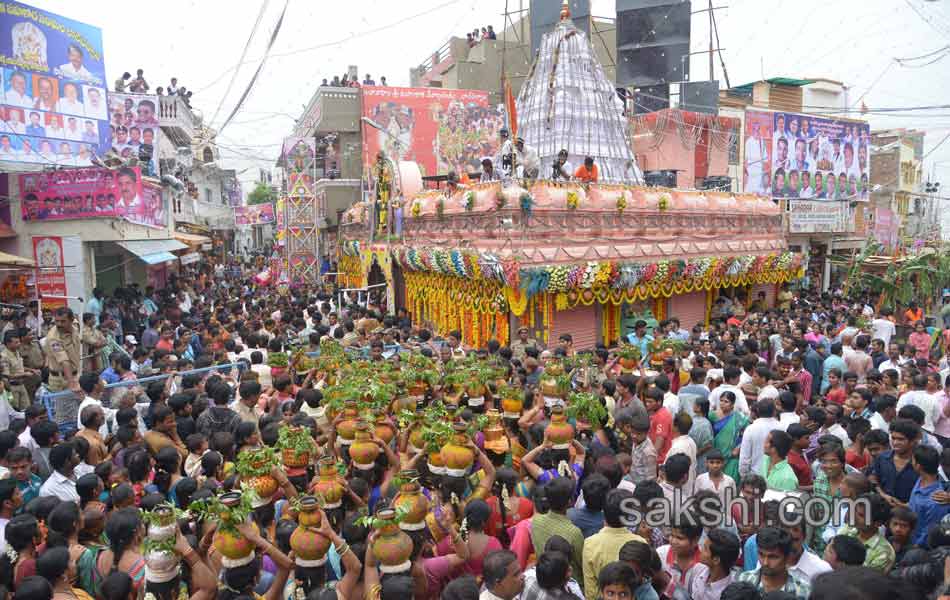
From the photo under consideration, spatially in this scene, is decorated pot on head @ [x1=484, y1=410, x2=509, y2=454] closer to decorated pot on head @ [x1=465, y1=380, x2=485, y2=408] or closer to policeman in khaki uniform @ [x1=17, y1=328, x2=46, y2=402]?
decorated pot on head @ [x1=465, y1=380, x2=485, y2=408]

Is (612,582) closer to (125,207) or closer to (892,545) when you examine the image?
(892,545)

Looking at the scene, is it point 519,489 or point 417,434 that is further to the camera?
point 417,434

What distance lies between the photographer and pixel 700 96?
86.7ft

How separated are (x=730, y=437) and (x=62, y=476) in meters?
6.08

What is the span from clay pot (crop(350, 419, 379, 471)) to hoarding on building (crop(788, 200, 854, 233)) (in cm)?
2622

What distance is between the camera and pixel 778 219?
20875 millimetres

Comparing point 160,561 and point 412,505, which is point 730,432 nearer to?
point 412,505

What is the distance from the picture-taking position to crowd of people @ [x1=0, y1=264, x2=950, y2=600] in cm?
366

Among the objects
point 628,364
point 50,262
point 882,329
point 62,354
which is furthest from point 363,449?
point 50,262

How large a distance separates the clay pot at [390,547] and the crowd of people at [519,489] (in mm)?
28

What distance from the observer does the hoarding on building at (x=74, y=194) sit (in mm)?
14250

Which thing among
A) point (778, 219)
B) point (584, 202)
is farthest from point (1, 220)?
point (778, 219)

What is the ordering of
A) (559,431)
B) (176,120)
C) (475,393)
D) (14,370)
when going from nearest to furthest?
1. (559,431)
2. (475,393)
3. (14,370)
4. (176,120)

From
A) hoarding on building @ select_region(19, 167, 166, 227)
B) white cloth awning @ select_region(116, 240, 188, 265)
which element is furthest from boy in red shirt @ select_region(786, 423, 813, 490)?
white cloth awning @ select_region(116, 240, 188, 265)
